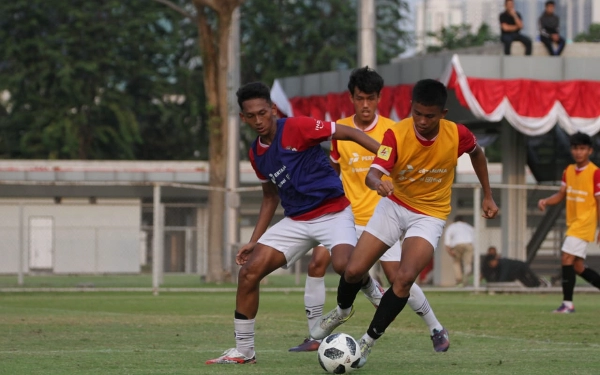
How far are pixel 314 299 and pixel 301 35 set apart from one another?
4391 centimetres

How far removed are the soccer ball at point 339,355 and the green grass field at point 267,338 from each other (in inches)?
5.9

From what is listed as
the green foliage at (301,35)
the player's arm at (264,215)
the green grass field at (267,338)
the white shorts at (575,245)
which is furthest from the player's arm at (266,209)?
the green foliage at (301,35)

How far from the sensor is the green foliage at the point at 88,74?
161 ft

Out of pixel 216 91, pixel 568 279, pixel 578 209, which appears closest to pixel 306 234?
pixel 578 209

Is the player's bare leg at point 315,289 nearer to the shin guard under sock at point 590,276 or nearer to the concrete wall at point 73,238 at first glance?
the shin guard under sock at point 590,276

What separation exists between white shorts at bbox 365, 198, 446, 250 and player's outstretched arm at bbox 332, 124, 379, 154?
54cm

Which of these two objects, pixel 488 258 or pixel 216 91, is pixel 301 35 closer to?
pixel 216 91

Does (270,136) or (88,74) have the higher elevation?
(88,74)

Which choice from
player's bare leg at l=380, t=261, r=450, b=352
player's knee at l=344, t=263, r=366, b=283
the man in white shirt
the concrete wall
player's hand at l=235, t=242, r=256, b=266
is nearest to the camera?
player's knee at l=344, t=263, r=366, b=283

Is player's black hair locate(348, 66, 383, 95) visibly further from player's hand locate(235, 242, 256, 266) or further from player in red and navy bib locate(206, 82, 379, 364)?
player's hand locate(235, 242, 256, 266)

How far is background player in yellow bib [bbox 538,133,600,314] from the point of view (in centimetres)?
1570

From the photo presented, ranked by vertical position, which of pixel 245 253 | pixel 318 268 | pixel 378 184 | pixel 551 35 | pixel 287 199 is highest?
pixel 551 35

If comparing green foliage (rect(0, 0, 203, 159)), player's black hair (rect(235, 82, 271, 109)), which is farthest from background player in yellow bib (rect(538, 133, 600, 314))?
green foliage (rect(0, 0, 203, 159))

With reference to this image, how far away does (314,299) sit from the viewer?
10.0 meters
